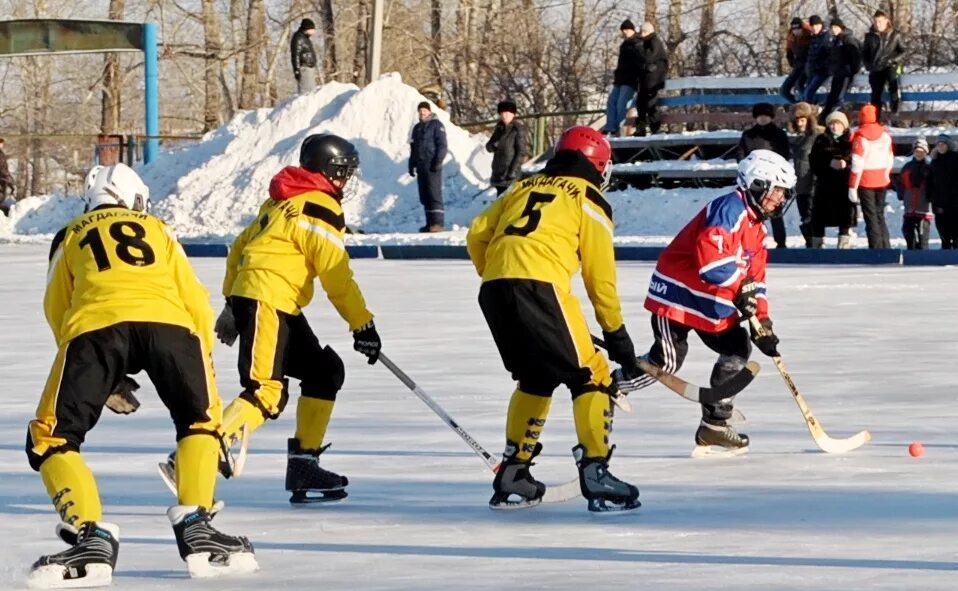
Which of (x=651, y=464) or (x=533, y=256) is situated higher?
(x=533, y=256)

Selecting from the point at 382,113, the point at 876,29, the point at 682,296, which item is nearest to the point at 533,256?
the point at 682,296

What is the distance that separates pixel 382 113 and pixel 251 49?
59.7 ft

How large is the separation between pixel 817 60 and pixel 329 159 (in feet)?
51.1

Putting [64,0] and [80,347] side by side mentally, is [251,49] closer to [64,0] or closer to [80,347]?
[64,0]

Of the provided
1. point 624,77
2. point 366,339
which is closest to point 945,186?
point 624,77

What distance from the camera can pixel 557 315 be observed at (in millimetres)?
6258

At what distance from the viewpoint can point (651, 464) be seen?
7250mm

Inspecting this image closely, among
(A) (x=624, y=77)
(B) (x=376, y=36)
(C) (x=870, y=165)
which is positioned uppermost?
(B) (x=376, y=36)

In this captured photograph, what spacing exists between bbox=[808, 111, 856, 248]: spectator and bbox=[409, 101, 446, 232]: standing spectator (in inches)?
226

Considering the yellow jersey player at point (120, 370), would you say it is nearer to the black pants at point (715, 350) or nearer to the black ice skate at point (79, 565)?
the black ice skate at point (79, 565)

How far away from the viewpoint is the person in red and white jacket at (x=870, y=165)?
17969 mm

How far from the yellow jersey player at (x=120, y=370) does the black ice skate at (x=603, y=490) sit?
138 cm

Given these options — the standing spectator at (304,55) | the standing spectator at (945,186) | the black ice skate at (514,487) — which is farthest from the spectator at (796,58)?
the black ice skate at (514,487)

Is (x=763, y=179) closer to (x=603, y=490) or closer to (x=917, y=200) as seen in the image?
(x=603, y=490)
